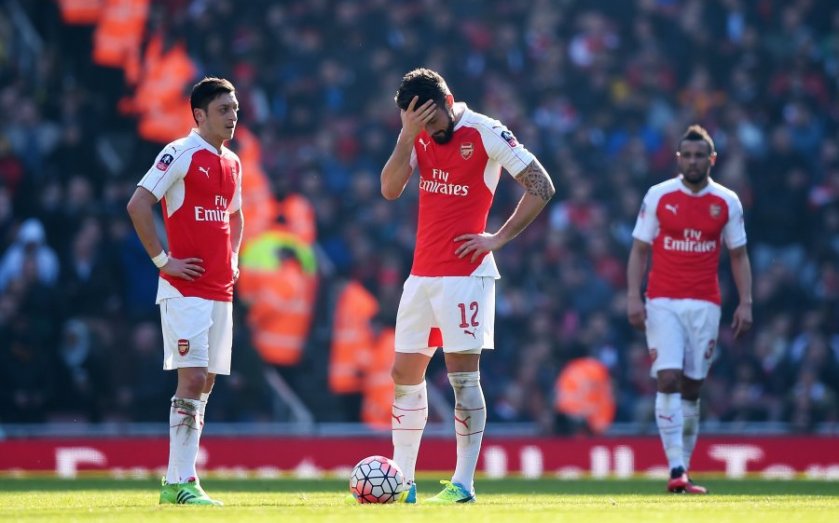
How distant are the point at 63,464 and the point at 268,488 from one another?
442 cm

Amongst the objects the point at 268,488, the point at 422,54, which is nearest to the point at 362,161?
the point at 422,54

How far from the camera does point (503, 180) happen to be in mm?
19406

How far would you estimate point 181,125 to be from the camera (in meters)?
19.9

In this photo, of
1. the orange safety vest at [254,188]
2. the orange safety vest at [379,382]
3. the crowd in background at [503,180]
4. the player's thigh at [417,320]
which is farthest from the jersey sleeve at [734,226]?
the orange safety vest at [254,188]

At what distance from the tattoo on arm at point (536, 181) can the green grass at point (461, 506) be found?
1905 mm

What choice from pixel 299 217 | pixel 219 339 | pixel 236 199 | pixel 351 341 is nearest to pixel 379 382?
pixel 351 341

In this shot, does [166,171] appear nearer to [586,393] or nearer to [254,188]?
[586,393]

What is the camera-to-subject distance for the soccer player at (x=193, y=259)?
29.5 ft

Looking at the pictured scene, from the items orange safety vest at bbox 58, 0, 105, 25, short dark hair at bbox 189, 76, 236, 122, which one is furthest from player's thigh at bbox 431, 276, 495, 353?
orange safety vest at bbox 58, 0, 105, 25

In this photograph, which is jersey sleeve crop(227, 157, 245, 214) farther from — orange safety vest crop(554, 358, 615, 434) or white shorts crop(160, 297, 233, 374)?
orange safety vest crop(554, 358, 615, 434)

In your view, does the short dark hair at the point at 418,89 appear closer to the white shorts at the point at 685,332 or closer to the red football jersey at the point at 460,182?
the red football jersey at the point at 460,182

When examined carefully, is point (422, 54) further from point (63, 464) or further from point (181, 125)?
point (63, 464)

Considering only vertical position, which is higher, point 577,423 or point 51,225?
point 51,225

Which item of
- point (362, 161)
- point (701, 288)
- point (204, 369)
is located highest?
point (362, 161)
